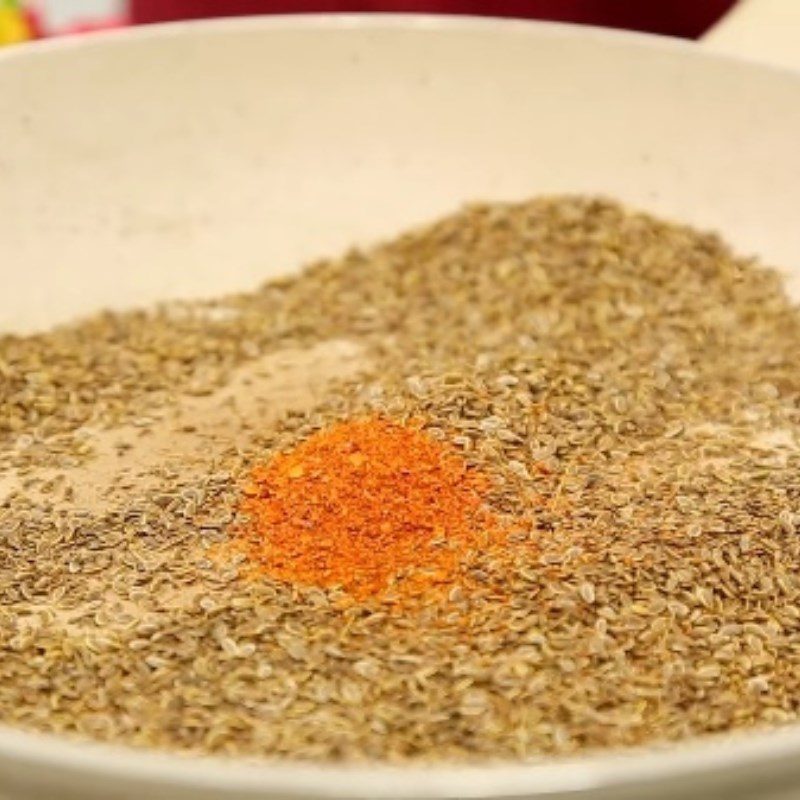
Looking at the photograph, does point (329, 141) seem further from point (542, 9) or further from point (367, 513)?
point (367, 513)

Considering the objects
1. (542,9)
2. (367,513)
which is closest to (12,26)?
(542,9)

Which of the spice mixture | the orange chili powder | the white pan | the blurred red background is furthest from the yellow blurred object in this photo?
the orange chili powder

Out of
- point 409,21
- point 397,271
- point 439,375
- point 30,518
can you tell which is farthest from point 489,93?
point 30,518

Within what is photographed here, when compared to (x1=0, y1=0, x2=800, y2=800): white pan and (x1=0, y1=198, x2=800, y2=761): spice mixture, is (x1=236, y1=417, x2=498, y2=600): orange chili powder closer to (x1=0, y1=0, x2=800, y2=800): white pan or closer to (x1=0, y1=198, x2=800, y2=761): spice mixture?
(x1=0, y1=198, x2=800, y2=761): spice mixture

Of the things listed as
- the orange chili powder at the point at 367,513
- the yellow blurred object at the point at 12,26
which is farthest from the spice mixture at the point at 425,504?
the yellow blurred object at the point at 12,26

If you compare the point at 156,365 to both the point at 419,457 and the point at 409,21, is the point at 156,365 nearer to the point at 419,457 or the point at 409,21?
the point at 419,457

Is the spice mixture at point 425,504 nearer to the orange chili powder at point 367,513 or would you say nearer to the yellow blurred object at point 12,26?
the orange chili powder at point 367,513
